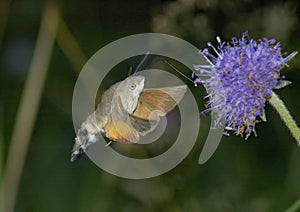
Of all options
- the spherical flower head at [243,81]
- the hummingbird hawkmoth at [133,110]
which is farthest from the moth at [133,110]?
the spherical flower head at [243,81]

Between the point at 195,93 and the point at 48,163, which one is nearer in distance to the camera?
the point at 195,93

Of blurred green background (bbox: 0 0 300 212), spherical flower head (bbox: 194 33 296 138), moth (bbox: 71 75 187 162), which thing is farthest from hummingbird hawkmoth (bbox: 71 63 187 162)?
blurred green background (bbox: 0 0 300 212)

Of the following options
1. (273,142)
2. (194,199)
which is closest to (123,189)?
(194,199)

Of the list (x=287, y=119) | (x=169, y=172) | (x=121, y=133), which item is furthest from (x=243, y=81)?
(x=169, y=172)

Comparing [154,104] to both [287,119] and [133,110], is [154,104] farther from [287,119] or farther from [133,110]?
[287,119]

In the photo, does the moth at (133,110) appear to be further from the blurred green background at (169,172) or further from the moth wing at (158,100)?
the blurred green background at (169,172)

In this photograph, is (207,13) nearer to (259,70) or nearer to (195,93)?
(195,93)
